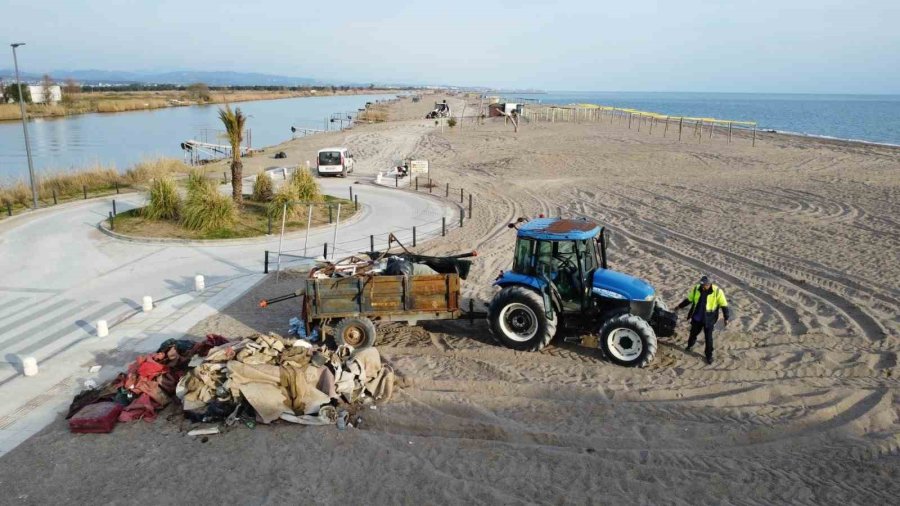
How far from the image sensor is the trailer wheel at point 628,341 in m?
9.93

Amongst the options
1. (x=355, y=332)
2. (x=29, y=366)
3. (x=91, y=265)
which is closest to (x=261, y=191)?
(x=91, y=265)

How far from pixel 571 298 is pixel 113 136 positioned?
206ft

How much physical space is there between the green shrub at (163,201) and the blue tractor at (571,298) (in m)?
14.6

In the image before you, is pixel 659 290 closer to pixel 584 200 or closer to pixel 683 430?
pixel 683 430

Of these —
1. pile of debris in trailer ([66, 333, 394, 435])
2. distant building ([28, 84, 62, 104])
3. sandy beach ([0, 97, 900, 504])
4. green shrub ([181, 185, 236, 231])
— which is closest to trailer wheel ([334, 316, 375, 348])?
sandy beach ([0, 97, 900, 504])

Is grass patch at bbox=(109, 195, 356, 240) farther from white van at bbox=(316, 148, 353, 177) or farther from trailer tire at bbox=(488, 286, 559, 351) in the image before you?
trailer tire at bbox=(488, 286, 559, 351)

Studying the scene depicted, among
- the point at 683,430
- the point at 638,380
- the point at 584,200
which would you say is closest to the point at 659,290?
the point at 638,380

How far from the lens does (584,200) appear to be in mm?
25469

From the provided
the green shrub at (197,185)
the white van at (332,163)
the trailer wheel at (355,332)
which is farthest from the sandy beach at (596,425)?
the white van at (332,163)

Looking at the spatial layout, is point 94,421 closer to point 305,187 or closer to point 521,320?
point 521,320

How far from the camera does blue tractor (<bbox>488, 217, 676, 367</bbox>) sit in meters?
10.2

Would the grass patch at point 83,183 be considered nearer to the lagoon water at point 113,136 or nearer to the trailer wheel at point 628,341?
the lagoon water at point 113,136

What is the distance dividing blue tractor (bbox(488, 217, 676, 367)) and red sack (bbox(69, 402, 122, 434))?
5851 millimetres

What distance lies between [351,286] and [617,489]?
5.63m
